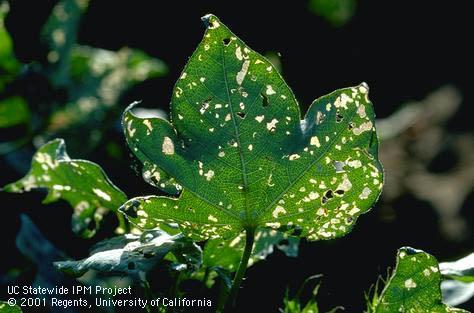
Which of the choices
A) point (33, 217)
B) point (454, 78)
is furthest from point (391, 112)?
point (33, 217)

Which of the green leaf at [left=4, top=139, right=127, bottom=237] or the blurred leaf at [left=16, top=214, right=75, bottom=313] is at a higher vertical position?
the green leaf at [left=4, top=139, right=127, bottom=237]

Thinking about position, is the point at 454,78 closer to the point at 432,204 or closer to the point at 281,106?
the point at 432,204

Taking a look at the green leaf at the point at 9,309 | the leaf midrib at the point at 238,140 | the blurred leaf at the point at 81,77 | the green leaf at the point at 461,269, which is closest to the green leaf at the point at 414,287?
the green leaf at the point at 461,269

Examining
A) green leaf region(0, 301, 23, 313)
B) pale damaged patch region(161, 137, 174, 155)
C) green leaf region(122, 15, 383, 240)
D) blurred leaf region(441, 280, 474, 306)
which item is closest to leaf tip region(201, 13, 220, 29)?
green leaf region(122, 15, 383, 240)

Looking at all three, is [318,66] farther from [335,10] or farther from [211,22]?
[211,22]

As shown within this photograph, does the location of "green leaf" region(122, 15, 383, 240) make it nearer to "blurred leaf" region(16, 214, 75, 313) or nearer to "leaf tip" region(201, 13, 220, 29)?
"leaf tip" region(201, 13, 220, 29)

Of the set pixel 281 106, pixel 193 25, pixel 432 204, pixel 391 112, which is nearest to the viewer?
pixel 281 106
